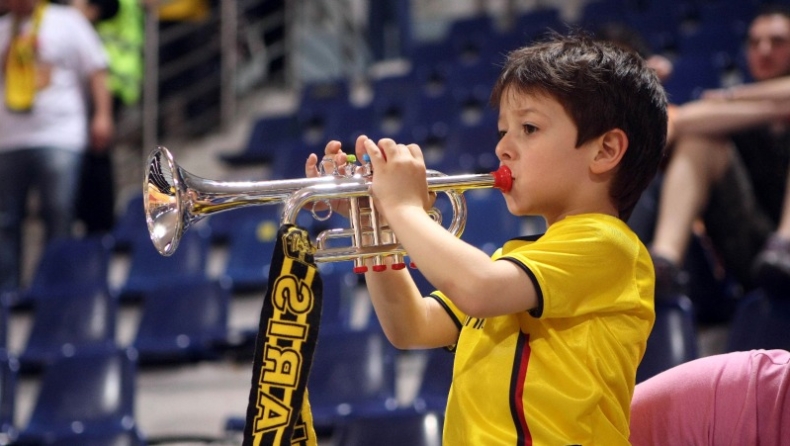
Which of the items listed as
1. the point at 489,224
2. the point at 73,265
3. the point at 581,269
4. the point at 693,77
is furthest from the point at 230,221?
the point at 581,269

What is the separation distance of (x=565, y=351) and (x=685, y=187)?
1809 millimetres

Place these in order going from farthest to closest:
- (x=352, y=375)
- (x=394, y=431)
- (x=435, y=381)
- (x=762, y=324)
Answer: (x=352, y=375), (x=435, y=381), (x=762, y=324), (x=394, y=431)

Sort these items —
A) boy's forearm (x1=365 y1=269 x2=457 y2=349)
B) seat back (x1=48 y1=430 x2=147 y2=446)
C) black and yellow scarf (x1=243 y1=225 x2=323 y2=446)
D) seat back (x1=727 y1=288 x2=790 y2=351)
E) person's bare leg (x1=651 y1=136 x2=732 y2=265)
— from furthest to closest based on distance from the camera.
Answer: person's bare leg (x1=651 y1=136 x2=732 y2=265) < seat back (x1=48 y1=430 x2=147 y2=446) < seat back (x1=727 y1=288 x2=790 y2=351) < boy's forearm (x1=365 y1=269 x2=457 y2=349) < black and yellow scarf (x1=243 y1=225 x2=323 y2=446)

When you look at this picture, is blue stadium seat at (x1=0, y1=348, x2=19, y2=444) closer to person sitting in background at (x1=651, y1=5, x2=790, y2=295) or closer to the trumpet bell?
the trumpet bell

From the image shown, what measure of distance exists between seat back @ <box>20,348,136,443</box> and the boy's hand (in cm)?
195


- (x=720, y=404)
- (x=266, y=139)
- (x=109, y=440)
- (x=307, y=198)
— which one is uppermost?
(x=266, y=139)

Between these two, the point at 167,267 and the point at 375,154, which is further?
the point at 167,267

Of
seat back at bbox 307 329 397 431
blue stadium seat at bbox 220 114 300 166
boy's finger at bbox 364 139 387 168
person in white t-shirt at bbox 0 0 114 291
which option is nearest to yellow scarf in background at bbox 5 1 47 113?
person in white t-shirt at bbox 0 0 114 291

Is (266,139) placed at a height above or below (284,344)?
above

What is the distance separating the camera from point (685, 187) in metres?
3.21

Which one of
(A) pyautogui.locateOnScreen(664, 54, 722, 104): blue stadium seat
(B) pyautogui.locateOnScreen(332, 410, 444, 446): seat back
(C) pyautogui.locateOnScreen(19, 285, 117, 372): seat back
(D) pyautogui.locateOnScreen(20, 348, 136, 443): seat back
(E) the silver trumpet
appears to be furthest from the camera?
(A) pyautogui.locateOnScreen(664, 54, 722, 104): blue stadium seat

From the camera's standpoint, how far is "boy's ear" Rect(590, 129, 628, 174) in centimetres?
158

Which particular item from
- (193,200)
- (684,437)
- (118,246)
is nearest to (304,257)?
(193,200)

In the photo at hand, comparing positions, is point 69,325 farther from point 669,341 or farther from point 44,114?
point 669,341
